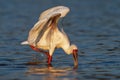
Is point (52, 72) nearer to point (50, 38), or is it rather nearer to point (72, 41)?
point (50, 38)

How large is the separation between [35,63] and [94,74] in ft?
8.69

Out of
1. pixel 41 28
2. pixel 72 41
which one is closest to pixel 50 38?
→ pixel 41 28

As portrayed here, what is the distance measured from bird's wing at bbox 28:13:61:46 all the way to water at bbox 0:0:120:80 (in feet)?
2.36

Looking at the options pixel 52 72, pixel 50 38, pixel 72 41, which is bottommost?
pixel 52 72

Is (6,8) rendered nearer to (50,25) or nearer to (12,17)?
(12,17)

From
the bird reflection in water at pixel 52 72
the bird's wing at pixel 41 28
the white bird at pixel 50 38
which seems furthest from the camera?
the white bird at pixel 50 38

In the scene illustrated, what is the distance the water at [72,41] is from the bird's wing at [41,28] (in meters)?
0.72

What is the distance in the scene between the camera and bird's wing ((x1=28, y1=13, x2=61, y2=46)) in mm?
14598

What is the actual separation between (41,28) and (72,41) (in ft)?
17.2

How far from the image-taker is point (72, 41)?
20.2 m

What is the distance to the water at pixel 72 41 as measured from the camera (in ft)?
46.3

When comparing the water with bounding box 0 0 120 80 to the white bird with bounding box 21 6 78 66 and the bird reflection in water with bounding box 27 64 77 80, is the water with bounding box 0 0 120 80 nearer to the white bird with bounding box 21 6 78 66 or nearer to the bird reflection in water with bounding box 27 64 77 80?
the bird reflection in water with bounding box 27 64 77 80

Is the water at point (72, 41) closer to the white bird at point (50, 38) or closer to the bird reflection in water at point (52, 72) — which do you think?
the bird reflection in water at point (52, 72)

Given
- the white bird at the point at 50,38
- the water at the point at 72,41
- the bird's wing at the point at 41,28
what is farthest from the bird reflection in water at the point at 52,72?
the bird's wing at the point at 41,28
